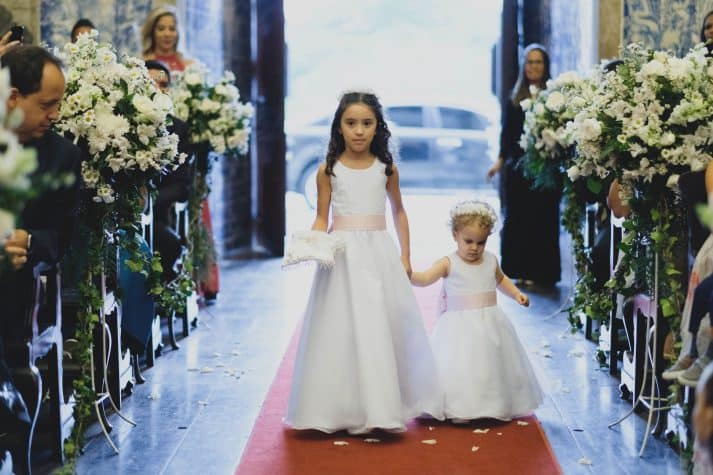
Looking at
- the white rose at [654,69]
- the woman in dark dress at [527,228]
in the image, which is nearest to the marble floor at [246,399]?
the woman in dark dress at [527,228]

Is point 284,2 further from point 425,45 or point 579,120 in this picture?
point 425,45

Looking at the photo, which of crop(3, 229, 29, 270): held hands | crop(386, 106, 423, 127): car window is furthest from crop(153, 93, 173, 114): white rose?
crop(386, 106, 423, 127): car window

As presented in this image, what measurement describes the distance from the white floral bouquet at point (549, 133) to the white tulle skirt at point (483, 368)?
7.63 feet

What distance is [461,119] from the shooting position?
18578mm

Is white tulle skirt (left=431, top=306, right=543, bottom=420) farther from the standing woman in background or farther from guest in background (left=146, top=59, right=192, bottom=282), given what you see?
the standing woman in background

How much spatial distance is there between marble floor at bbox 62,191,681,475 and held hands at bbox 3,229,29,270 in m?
1.20

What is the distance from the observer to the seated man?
4543mm

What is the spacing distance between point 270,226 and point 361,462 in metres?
7.50

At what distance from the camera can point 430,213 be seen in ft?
55.8

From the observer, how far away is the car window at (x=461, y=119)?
18.5 m

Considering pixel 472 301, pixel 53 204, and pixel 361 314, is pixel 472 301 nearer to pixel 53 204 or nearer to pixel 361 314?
pixel 361 314

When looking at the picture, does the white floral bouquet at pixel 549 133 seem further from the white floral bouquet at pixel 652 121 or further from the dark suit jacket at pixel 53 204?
the dark suit jacket at pixel 53 204

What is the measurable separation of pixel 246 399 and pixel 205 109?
9.53ft

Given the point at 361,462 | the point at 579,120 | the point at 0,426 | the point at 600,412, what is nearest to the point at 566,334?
the point at 600,412
